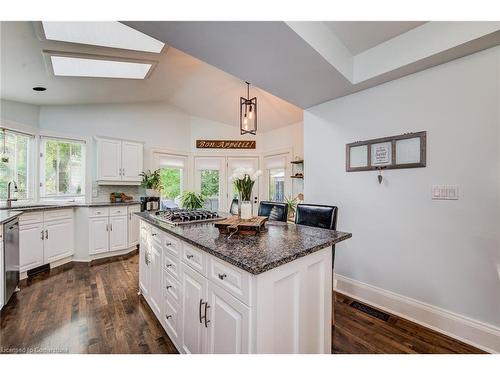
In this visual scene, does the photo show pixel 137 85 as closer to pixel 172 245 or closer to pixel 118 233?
pixel 118 233

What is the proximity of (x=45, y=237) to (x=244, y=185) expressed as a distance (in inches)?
126

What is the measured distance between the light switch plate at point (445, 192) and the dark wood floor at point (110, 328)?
3.66 ft

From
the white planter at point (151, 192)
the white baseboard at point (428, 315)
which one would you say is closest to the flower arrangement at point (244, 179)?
the white baseboard at point (428, 315)

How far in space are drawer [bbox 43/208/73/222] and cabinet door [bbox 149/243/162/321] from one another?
2173 millimetres

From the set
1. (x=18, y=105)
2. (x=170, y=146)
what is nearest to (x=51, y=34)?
(x=18, y=105)

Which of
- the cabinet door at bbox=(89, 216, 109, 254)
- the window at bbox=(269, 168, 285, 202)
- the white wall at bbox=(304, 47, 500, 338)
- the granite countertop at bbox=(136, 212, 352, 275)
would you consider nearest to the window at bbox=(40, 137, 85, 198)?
the cabinet door at bbox=(89, 216, 109, 254)

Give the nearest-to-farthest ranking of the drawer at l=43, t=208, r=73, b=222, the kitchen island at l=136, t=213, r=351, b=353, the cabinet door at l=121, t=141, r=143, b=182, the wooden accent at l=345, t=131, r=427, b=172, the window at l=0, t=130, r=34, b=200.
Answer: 1. the kitchen island at l=136, t=213, r=351, b=353
2. the wooden accent at l=345, t=131, r=427, b=172
3. the window at l=0, t=130, r=34, b=200
4. the drawer at l=43, t=208, r=73, b=222
5. the cabinet door at l=121, t=141, r=143, b=182

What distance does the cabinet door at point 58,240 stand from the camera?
3.05 m

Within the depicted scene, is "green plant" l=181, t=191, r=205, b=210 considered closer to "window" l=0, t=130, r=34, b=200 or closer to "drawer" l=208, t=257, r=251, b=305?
"window" l=0, t=130, r=34, b=200

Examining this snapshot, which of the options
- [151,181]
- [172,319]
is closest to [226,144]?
[151,181]

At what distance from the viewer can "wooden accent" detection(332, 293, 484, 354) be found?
61.5 inches

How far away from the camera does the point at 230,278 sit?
104 centimetres

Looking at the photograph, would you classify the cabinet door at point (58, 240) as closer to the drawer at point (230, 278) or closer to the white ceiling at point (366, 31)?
the drawer at point (230, 278)
